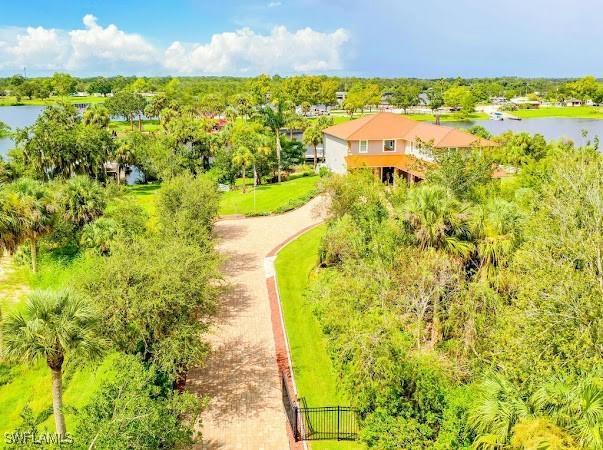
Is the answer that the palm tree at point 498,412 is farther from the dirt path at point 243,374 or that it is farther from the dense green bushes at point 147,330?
the dense green bushes at point 147,330

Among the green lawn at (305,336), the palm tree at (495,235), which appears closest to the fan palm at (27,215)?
the green lawn at (305,336)

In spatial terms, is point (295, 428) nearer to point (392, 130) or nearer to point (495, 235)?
→ point (495, 235)

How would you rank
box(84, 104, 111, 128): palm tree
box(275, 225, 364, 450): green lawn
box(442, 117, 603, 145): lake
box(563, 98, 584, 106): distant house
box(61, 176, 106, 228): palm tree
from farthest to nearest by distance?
1. box(563, 98, 584, 106): distant house
2. box(442, 117, 603, 145): lake
3. box(84, 104, 111, 128): palm tree
4. box(61, 176, 106, 228): palm tree
5. box(275, 225, 364, 450): green lawn

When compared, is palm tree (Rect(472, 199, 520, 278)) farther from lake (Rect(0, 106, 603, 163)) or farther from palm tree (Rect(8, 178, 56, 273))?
lake (Rect(0, 106, 603, 163))

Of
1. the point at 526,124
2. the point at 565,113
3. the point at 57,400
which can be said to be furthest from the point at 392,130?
the point at 565,113

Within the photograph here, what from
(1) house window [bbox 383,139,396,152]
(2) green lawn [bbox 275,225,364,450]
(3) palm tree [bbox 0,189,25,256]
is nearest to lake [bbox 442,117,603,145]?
(1) house window [bbox 383,139,396,152]
